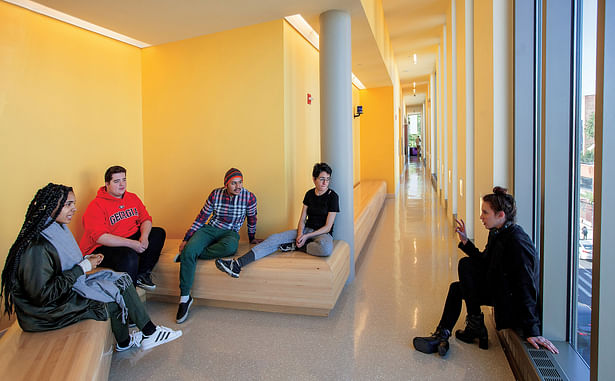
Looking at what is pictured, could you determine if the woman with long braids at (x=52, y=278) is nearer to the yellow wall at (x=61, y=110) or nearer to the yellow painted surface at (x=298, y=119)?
the yellow wall at (x=61, y=110)

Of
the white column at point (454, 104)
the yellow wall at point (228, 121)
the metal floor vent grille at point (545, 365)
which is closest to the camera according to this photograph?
the metal floor vent grille at point (545, 365)

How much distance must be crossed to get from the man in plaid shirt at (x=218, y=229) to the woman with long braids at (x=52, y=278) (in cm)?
87

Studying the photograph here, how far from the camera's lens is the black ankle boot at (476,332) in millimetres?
2797

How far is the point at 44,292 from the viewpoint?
2238mm

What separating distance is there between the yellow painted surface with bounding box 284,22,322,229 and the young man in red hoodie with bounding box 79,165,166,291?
1.43 metres

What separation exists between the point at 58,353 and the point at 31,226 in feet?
2.52

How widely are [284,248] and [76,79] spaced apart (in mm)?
2954

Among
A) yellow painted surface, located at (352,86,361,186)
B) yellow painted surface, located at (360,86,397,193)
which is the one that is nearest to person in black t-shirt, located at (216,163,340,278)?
yellow painted surface, located at (352,86,361,186)

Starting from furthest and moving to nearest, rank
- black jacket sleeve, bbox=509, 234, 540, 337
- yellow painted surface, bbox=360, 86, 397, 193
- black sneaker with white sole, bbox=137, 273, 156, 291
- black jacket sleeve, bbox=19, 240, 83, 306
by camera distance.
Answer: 1. yellow painted surface, bbox=360, 86, 397, 193
2. black sneaker with white sole, bbox=137, 273, 156, 291
3. black jacket sleeve, bbox=509, 234, 540, 337
4. black jacket sleeve, bbox=19, 240, 83, 306

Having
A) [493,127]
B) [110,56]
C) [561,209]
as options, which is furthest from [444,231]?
[110,56]

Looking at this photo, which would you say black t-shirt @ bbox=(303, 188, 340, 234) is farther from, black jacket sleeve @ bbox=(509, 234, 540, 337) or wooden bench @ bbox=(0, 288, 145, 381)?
wooden bench @ bbox=(0, 288, 145, 381)

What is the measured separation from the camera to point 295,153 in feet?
15.5

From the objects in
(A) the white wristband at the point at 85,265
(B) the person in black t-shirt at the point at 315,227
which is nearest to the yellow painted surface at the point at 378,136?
(B) the person in black t-shirt at the point at 315,227

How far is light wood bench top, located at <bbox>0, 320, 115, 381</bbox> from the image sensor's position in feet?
6.29
